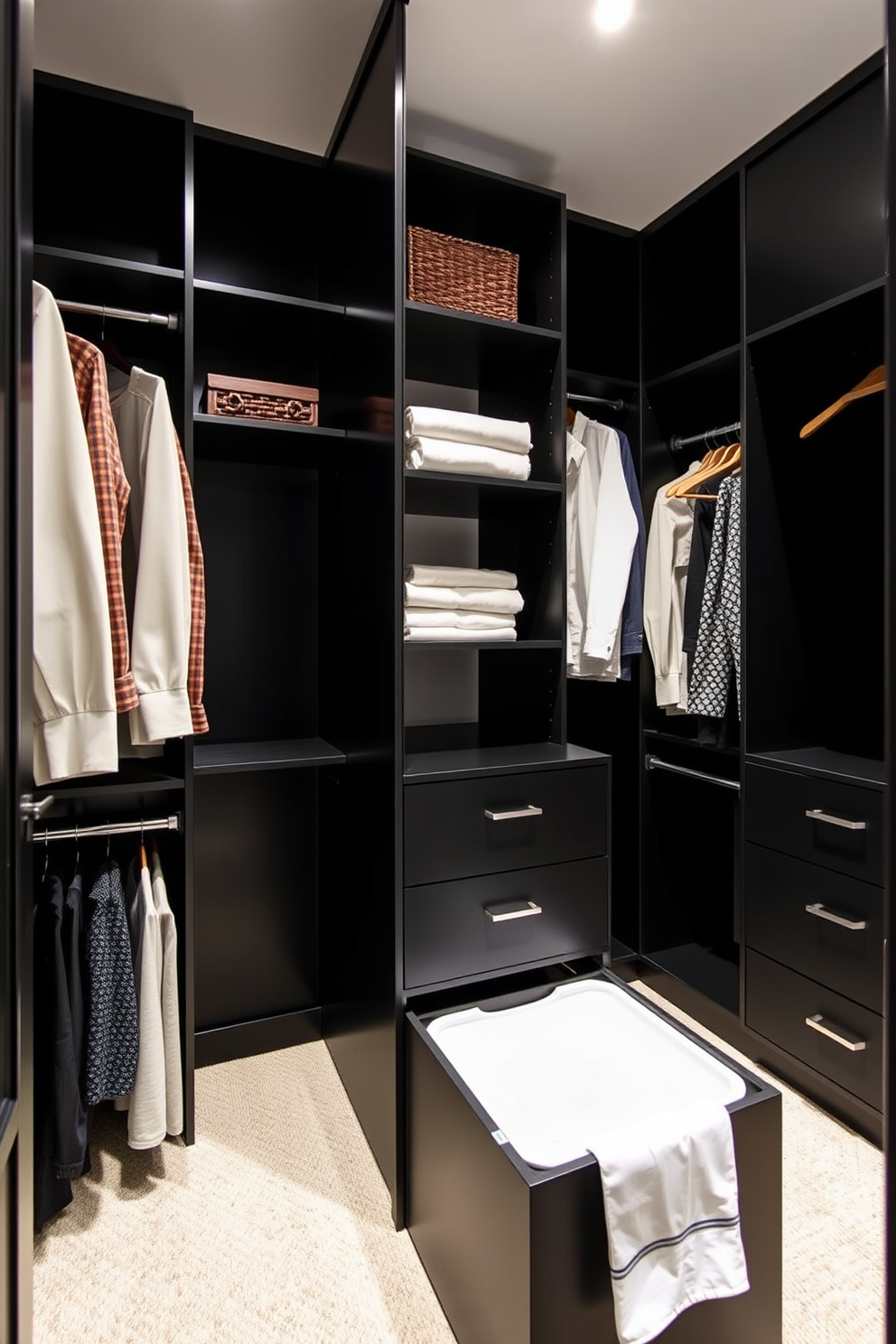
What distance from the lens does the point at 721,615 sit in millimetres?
2107

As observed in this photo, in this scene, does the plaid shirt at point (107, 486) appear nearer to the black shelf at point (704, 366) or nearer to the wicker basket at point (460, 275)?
the wicker basket at point (460, 275)

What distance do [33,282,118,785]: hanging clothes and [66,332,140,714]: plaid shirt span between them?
6 cm

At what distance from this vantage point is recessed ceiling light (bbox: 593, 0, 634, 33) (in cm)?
152

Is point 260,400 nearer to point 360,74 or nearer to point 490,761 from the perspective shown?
point 360,74

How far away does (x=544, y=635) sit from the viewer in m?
1.92

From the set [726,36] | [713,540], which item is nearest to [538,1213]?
[713,540]

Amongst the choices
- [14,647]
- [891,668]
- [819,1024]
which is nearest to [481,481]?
[14,647]

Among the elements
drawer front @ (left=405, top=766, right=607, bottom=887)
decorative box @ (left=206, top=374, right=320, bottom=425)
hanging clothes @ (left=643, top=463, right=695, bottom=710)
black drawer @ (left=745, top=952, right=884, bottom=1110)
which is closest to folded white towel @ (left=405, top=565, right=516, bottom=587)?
drawer front @ (left=405, top=766, right=607, bottom=887)

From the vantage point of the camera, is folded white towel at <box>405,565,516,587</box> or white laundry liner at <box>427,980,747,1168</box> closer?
white laundry liner at <box>427,980,747,1168</box>

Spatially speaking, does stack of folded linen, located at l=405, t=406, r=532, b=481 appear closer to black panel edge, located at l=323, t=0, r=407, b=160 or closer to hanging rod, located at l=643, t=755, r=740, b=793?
black panel edge, located at l=323, t=0, r=407, b=160

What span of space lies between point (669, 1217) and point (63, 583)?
150 cm

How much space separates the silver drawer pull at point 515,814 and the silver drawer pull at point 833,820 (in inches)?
29.4

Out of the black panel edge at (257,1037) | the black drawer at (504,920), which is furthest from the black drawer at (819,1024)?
the black panel edge at (257,1037)

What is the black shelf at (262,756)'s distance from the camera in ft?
6.05
